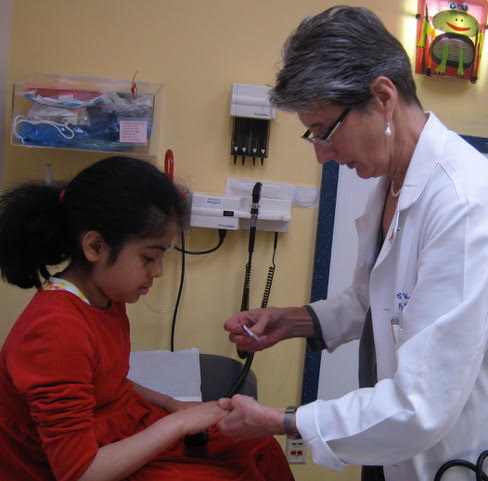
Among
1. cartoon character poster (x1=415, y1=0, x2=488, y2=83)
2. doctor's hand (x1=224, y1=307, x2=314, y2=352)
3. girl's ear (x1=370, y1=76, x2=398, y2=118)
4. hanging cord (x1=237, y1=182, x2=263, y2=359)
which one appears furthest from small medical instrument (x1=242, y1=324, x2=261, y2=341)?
cartoon character poster (x1=415, y1=0, x2=488, y2=83)

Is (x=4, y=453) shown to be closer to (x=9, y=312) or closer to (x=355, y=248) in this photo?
(x=9, y=312)

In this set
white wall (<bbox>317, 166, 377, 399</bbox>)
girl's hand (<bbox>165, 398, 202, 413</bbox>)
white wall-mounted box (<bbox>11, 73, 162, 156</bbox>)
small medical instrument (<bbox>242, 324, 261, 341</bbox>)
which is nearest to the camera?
girl's hand (<bbox>165, 398, 202, 413</bbox>)

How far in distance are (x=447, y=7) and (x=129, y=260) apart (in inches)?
62.8

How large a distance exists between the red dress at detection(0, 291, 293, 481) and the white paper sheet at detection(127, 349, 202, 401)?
293 millimetres

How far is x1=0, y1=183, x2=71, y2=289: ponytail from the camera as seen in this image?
1.04m

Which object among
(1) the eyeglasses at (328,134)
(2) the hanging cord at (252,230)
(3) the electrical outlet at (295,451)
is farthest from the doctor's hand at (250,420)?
(3) the electrical outlet at (295,451)

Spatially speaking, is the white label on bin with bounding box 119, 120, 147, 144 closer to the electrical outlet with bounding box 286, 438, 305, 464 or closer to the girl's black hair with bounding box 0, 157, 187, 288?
the girl's black hair with bounding box 0, 157, 187, 288

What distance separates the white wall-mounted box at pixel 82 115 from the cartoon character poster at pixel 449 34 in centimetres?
103

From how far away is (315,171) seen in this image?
194cm

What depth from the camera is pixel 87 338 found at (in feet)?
3.15

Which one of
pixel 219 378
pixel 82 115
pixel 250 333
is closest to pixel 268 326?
pixel 250 333

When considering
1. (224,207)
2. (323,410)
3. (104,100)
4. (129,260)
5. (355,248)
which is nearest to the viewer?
(323,410)

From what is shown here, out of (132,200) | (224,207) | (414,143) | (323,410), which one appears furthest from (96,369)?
(224,207)

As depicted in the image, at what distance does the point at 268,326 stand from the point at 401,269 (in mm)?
513
